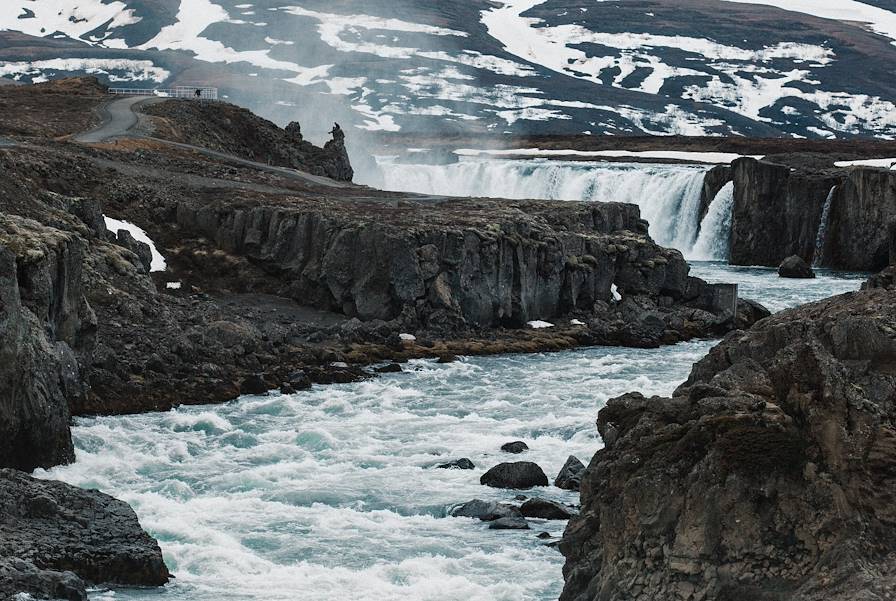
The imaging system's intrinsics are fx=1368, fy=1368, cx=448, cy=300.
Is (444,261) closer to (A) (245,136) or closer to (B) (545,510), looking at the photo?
(B) (545,510)

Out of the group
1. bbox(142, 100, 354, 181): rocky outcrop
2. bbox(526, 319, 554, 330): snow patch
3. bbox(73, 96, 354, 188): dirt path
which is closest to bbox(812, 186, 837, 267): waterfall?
bbox(73, 96, 354, 188): dirt path

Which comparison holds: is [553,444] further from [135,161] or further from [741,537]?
[135,161]

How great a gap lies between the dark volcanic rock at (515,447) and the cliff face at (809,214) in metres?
50.3

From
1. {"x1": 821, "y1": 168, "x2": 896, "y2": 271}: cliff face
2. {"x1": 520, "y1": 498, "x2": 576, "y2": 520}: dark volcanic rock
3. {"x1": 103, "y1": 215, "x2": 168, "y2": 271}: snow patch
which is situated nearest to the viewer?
{"x1": 520, "y1": 498, "x2": 576, "y2": 520}: dark volcanic rock

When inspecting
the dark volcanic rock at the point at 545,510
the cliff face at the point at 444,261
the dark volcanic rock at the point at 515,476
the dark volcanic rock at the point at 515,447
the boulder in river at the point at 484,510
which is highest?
the dark volcanic rock at the point at 545,510

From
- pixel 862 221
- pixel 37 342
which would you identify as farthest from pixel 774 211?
pixel 37 342

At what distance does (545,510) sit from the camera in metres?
29.2

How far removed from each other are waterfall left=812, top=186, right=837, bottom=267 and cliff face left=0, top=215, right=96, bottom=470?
5704 centimetres

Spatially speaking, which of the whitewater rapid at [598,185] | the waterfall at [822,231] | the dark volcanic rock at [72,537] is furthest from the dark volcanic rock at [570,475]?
the whitewater rapid at [598,185]

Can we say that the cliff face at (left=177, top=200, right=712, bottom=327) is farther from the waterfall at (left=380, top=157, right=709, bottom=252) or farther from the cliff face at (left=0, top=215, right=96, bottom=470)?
the waterfall at (left=380, top=157, right=709, bottom=252)

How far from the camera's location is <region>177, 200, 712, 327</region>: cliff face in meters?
56.1

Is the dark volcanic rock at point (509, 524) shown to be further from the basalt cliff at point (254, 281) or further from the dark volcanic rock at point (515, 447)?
the basalt cliff at point (254, 281)

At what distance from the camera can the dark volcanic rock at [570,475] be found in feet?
105

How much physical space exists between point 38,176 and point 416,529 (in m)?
38.5
